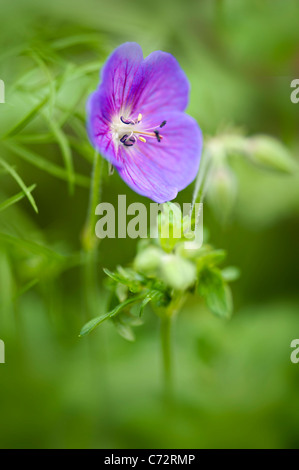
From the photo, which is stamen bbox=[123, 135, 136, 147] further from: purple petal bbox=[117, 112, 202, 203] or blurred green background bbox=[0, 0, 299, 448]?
blurred green background bbox=[0, 0, 299, 448]

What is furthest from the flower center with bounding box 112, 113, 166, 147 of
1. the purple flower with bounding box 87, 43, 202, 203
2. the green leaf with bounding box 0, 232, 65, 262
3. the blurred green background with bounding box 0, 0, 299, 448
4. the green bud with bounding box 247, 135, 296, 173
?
the green bud with bounding box 247, 135, 296, 173

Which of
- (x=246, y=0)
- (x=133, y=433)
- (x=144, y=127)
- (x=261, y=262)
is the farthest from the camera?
(x=246, y=0)

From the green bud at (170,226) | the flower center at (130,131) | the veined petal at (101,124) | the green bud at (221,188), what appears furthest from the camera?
the green bud at (221,188)

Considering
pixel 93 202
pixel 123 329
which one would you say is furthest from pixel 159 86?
pixel 123 329

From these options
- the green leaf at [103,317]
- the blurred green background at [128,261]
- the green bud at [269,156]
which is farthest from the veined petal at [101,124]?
the green bud at [269,156]

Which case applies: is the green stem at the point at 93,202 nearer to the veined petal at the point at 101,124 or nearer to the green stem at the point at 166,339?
the veined petal at the point at 101,124

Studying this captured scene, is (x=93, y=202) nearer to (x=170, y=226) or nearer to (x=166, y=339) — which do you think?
(x=170, y=226)
